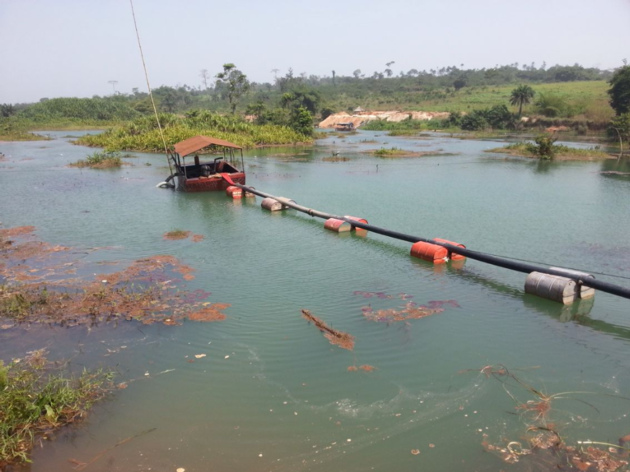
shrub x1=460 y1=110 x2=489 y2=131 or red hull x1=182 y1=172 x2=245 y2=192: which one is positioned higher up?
shrub x1=460 y1=110 x2=489 y2=131

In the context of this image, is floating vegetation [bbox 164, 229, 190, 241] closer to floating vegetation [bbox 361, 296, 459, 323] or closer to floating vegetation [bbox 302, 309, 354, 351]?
floating vegetation [bbox 302, 309, 354, 351]

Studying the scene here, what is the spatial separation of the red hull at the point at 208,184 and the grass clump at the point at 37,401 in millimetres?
15357

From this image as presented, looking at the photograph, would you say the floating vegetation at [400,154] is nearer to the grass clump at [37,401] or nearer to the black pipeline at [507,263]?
the black pipeline at [507,263]

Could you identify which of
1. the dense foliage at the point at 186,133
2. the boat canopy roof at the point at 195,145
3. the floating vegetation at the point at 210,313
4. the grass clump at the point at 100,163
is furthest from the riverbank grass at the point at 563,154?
the floating vegetation at the point at 210,313

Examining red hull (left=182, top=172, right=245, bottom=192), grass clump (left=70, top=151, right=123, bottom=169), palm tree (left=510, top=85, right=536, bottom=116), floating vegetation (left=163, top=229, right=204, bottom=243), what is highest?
palm tree (left=510, top=85, right=536, bottom=116)

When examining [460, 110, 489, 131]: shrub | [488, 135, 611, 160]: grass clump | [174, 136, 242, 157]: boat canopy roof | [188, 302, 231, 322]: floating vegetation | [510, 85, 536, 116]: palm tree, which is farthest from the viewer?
[460, 110, 489, 131]: shrub

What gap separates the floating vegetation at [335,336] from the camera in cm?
748

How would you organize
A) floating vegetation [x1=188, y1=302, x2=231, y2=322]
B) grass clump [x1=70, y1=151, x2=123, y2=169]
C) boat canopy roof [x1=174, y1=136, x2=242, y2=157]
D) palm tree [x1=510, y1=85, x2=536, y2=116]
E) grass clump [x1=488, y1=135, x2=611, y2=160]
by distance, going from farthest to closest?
palm tree [x1=510, y1=85, x2=536, y2=116]
grass clump [x1=488, y1=135, x2=611, y2=160]
grass clump [x1=70, y1=151, x2=123, y2=169]
boat canopy roof [x1=174, y1=136, x2=242, y2=157]
floating vegetation [x1=188, y1=302, x2=231, y2=322]

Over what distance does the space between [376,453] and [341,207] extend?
46.4 ft

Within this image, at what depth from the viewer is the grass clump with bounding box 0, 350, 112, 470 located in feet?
16.8

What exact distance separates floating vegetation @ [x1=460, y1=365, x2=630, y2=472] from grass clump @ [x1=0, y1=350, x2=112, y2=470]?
16.4 ft

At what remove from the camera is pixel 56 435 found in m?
5.41

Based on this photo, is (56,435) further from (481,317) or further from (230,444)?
(481,317)

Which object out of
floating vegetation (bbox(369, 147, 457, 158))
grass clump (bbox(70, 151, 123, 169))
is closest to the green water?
grass clump (bbox(70, 151, 123, 169))
